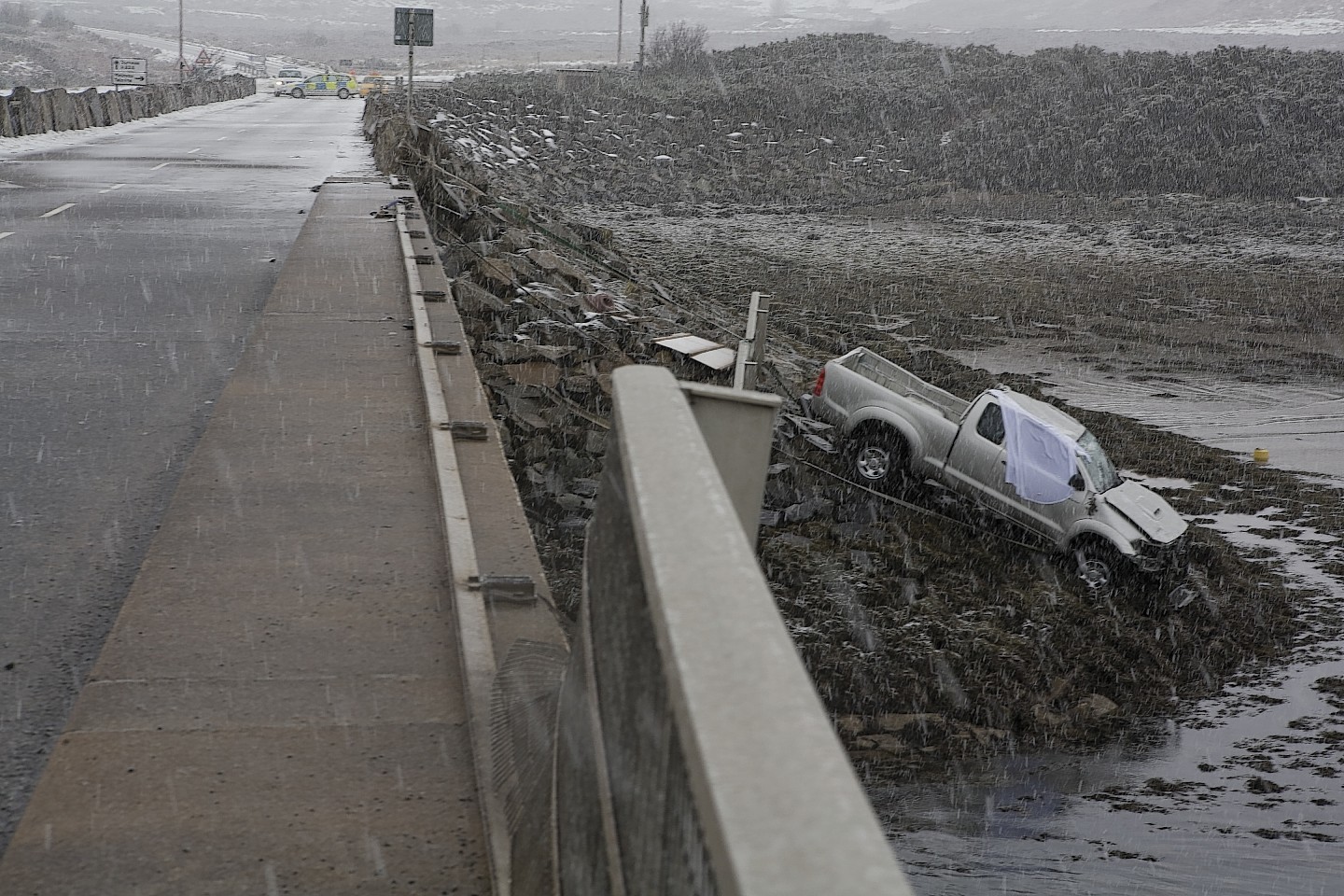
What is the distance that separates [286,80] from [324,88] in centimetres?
741

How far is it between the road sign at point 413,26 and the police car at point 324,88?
50489 mm

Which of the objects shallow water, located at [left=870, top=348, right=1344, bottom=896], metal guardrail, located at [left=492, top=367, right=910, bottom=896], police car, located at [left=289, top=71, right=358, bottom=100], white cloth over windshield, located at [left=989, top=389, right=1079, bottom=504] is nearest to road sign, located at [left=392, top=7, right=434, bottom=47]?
white cloth over windshield, located at [left=989, top=389, right=1079, bottom=504]

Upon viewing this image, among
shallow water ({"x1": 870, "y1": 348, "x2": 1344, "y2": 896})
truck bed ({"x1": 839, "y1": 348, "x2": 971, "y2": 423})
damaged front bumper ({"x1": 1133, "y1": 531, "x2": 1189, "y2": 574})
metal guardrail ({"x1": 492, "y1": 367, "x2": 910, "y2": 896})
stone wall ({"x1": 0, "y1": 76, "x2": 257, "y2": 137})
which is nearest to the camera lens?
metal guardrail ({"x1": 492, "y1": 367, "x2": 910, "y2": 896})

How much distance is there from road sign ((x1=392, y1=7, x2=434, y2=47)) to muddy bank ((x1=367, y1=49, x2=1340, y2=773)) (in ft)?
6.24

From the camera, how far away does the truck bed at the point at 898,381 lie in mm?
16531

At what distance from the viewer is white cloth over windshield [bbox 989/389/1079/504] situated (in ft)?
45.9

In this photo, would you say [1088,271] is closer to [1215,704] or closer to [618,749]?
[1215,704]

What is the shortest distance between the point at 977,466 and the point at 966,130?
44.1 meters

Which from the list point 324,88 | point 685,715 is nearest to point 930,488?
point 685,715

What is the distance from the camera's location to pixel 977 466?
49.0 feet

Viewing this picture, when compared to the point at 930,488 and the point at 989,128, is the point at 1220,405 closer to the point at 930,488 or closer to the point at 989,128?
the point at 930,488

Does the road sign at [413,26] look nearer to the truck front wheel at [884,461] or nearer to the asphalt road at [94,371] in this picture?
the asphalt road at [94,371]

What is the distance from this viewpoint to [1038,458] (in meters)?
14.3

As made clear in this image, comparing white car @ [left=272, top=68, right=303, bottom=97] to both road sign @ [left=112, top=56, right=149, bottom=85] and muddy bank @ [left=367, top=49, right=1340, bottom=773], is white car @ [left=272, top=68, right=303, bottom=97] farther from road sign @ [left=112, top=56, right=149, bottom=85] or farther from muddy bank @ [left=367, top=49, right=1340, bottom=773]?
muddy bank @ [left=367, top=49, right=1340, bottom=773]
